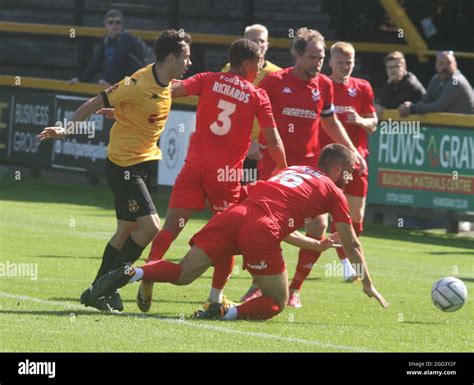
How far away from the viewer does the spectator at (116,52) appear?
22.9 m

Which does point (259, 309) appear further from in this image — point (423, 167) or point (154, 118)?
point (423, 167)

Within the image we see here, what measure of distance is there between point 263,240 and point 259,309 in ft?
1.80

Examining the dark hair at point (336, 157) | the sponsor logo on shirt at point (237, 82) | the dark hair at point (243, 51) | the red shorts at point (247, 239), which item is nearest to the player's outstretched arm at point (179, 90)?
the sponsor logo on shirt at point (237, 82)

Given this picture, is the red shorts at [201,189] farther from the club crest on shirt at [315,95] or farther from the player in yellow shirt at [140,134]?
the club crest on shirt at [315,95]

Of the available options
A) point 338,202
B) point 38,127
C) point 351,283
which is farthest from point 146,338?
point 38,127

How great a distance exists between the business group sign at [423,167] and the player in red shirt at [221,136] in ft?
26.2

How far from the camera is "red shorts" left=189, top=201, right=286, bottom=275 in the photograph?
1071 centimetres

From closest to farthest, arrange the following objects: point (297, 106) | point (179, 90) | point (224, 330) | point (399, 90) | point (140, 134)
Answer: point (224, 330) < point (140, 134) < point (179, 90) < point (297, 106) < point (399, 90)

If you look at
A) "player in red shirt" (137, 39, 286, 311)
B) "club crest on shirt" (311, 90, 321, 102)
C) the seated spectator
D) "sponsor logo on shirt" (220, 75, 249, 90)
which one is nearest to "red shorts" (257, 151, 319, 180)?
"club crest on shirt" (311, 90, 321, 102)

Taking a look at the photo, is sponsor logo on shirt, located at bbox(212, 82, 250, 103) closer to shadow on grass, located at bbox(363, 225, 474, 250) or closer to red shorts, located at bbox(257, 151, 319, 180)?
red shorts, located at bbox(257, 151, 319, 180)

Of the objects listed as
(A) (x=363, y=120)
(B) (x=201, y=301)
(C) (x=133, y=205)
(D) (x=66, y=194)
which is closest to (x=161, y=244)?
(C) (x=133, y=205)

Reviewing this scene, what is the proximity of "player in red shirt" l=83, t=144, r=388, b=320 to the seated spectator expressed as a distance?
29.1 ft

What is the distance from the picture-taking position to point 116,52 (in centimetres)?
2298
